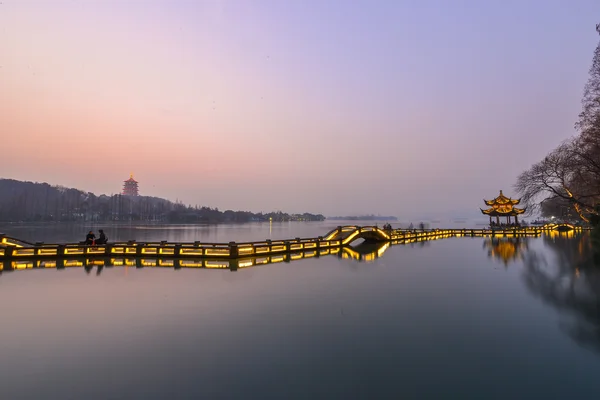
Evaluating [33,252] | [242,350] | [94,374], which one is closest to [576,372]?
[242,350]

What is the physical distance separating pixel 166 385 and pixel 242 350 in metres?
1.56

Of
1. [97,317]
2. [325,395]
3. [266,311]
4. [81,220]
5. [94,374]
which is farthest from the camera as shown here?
[81,220]

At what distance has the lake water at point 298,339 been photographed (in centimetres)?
474

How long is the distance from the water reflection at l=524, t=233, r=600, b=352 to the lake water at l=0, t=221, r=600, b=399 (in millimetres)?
63

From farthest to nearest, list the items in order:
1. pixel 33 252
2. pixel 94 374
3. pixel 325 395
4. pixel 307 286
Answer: pixel 33 252, pixel 307 286, pixel 94 374, pixel 325 395

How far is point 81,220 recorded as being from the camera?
160 meters

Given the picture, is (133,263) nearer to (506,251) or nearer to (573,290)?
(573,290)

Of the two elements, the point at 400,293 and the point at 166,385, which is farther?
the point at 400,293

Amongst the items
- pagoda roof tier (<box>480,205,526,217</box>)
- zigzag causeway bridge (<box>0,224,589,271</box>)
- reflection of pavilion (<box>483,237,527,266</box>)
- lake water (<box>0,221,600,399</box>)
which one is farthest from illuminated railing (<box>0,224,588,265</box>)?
pagoda roof tier (<box>480,205,526,217</box>)

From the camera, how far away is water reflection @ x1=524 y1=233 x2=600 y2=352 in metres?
7.12

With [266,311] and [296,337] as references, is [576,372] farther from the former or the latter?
[266,311]

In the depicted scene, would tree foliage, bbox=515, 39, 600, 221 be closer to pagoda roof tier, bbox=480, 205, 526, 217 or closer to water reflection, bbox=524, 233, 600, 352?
water reflection, bbox=524, 233, 600, 352

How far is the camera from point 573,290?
11.0 m

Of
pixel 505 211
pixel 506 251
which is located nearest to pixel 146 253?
pixel 506 251
